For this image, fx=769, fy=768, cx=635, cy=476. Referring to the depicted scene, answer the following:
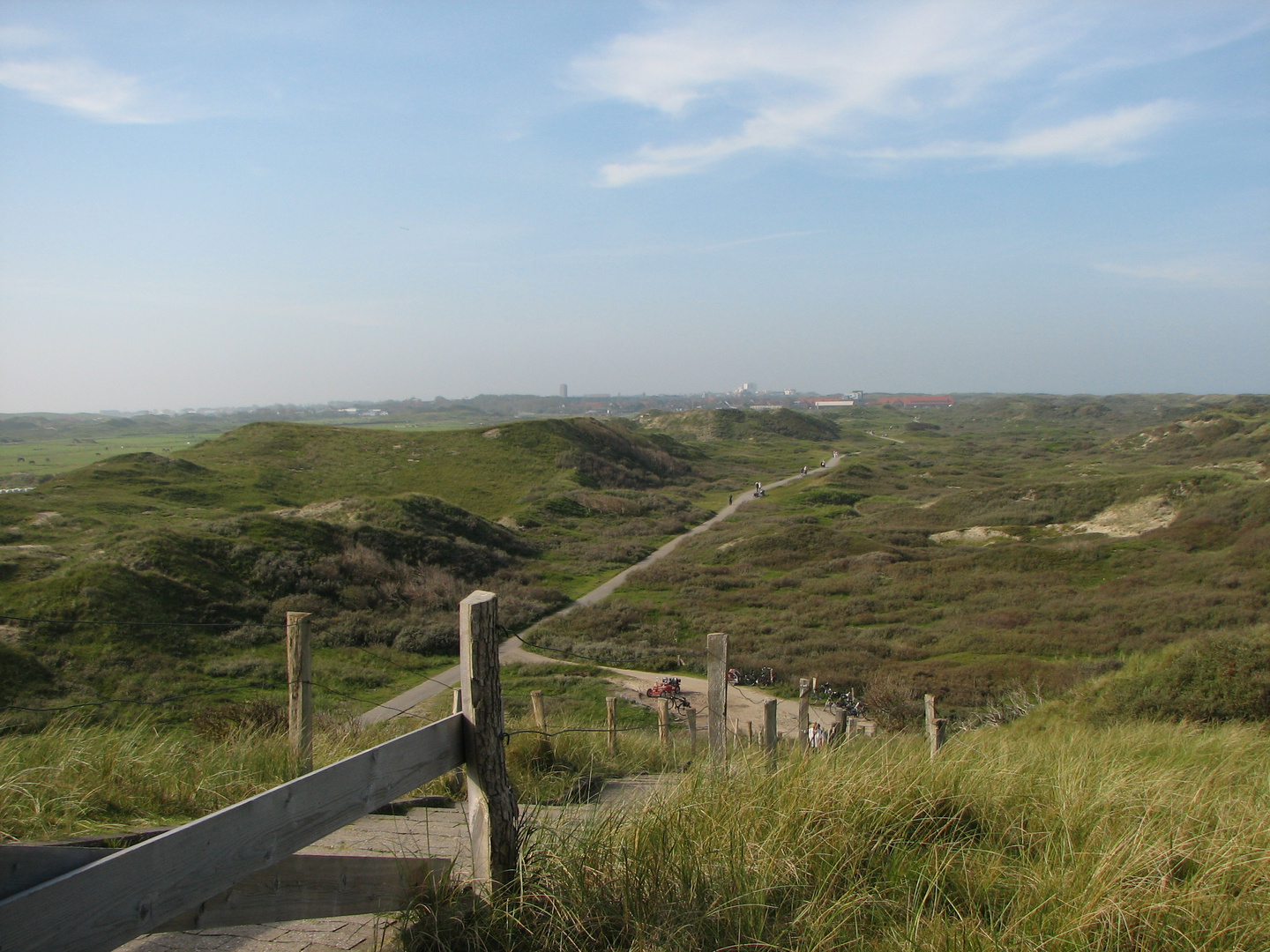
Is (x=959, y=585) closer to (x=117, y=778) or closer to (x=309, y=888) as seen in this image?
(x=117, y=778)

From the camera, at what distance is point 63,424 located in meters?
191

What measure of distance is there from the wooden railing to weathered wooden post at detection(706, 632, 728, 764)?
Result: 2.93m

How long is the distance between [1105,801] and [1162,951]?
4.13 ft

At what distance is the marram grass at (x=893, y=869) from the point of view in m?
3.24

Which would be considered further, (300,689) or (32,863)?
(300,689)

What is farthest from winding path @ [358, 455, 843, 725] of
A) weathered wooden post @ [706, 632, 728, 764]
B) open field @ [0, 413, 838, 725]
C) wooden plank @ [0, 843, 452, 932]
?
wooden plank @ [0, 843, 452, 932]

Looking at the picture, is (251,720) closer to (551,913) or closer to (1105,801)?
(551,913)

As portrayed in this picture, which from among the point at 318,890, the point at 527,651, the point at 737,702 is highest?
the point at 318,890

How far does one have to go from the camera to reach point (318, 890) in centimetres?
315

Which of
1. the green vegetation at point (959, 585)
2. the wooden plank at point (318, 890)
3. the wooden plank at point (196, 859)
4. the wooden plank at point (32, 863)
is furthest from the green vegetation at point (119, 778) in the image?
the green vegetation at point (959, 585)

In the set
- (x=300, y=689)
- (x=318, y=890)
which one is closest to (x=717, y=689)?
(x=300, y=689)

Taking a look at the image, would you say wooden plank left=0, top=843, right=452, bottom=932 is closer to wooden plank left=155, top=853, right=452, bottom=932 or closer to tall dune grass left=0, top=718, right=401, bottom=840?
wooden plank left=155, top=853, right=452, bottom=932

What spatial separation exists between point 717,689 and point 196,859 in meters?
4.65

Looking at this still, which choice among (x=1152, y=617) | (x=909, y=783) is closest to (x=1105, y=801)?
(x=909, y=783)
